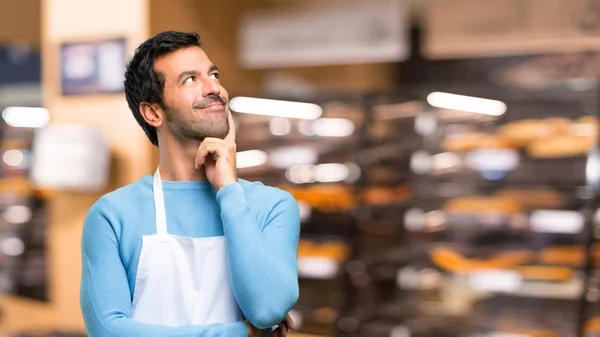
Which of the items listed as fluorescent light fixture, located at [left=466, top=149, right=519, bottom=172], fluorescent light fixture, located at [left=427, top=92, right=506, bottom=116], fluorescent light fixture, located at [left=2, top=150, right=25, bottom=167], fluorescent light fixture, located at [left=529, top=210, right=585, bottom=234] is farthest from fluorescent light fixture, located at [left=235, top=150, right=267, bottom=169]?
fluorescent light fixture, located at [left=2, top=150, right=25, bottom=167]

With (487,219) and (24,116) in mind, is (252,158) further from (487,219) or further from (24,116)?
(24,116)

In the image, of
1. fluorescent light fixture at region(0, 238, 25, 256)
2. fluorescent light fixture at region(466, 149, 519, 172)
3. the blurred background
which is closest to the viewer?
the blurred background

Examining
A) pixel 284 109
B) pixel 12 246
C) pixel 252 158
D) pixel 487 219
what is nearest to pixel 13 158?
pixel 12 246

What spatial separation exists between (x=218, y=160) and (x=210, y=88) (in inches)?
4.5

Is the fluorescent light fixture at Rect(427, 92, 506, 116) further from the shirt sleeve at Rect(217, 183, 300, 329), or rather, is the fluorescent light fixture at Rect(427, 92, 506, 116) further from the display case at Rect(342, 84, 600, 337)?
the shirt sleeve at Rect(217, 183, 300, 329)

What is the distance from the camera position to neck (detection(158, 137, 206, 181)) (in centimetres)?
121

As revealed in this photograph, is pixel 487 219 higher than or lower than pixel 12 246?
higher

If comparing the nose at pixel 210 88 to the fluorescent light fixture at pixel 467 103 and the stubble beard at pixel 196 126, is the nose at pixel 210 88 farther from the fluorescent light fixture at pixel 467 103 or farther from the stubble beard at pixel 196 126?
the fluorescent light fixture at pixel 467 103

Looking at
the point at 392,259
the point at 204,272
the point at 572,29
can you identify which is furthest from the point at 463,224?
the point at 204,272

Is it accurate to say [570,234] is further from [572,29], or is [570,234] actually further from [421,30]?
[421,30]

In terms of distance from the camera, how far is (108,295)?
1161 mm

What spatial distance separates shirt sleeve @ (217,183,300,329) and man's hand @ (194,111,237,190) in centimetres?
2

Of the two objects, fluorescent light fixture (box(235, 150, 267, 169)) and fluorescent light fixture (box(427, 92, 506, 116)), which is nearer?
fluorescent light fixture (box(427, 92, 506, 116))

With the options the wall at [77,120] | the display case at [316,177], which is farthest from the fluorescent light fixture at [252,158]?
the wall at [77,120]
